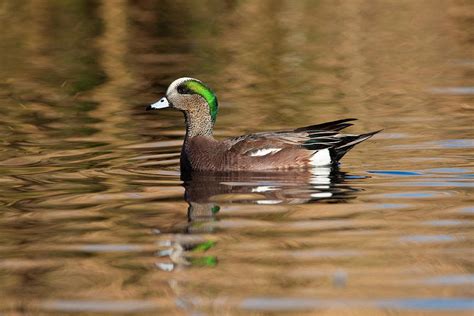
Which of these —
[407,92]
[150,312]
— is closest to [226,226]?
[150,312]

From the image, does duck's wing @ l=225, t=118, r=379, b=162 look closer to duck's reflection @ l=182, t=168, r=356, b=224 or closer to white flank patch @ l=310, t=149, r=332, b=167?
white flank patch @ l=310, t=149, r=332, b=167

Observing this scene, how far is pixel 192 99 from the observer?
1027cm

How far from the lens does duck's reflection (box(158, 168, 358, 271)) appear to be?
7.06 metres

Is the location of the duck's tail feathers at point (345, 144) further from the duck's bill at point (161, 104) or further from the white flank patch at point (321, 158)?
the duck's bill at point (161, 104)

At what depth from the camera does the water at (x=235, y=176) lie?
6039 mm

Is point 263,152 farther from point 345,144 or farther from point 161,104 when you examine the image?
point 161,104

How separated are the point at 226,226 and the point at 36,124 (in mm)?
5035

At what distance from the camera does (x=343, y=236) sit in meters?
7.04

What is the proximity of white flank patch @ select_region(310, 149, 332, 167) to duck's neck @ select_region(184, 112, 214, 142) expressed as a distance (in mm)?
1031

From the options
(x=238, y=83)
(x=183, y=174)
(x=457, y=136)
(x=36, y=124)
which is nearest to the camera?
(x=183, y=174)

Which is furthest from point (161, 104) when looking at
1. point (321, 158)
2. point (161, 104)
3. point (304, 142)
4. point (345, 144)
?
point (345, 144)

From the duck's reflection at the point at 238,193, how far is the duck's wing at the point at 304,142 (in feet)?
0.59

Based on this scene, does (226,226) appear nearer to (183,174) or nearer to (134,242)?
(134,242)

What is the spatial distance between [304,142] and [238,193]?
3.54ft
